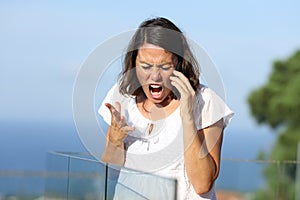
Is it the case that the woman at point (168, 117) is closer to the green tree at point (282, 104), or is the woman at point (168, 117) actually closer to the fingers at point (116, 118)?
the fingers at point (116, 118)

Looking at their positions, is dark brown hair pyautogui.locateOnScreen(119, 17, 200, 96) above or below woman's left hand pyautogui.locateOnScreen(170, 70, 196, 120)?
above

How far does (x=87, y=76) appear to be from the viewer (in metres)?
2.93

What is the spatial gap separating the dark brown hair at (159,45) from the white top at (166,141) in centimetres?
6

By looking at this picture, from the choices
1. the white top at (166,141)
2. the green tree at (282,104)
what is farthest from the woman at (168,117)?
the green tree at (282,104)

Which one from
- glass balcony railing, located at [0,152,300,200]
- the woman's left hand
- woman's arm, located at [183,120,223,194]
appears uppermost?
the woman's left hand

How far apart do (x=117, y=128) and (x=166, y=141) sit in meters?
0.16

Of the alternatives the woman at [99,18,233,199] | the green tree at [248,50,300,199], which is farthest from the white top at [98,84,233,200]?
the green tree at [248,50,300,199]

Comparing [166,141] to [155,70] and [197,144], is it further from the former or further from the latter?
[155,70]

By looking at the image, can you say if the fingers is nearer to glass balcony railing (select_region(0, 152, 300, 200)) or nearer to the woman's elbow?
glass balcony railing (select_region(0, 152, 300, 200))

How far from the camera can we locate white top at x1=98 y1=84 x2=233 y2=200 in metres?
2.77

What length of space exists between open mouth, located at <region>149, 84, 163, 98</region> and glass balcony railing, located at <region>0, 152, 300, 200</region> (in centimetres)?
25

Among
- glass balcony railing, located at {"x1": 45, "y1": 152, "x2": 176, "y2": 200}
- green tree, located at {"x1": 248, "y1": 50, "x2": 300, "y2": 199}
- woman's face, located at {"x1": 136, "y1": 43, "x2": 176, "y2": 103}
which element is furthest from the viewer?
green tree, located at {"x1": 248, "y1": 50, "x2": 300, "y2": 199}

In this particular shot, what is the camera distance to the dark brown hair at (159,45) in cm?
279

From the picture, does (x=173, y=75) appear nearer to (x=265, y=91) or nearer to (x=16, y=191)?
(x=16, y=191)
